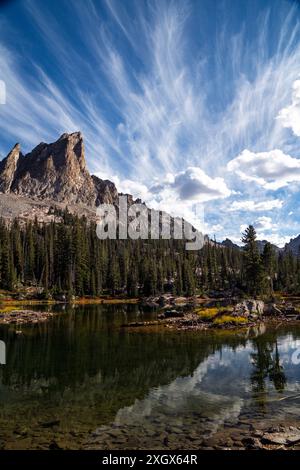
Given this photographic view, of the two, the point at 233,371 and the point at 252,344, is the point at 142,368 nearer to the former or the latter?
the point at 233,371

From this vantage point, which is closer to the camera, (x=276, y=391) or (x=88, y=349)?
(x=276, y=391)

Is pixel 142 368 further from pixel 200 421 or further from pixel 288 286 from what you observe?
pixel 288 286

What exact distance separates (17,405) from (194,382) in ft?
35.3

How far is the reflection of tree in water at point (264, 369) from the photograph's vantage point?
21500mm

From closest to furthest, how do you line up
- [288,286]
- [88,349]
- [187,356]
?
[187,356] < [88,349] < [288,286]

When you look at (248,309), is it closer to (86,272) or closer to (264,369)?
(264,369)

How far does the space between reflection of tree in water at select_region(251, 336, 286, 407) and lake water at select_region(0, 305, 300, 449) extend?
6 cm

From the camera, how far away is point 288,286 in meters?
132

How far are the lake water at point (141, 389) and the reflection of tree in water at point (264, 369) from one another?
0.06 m

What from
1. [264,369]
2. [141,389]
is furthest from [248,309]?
[141,389]

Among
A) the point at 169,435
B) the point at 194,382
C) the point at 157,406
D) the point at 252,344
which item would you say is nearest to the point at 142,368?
the point at 194,382


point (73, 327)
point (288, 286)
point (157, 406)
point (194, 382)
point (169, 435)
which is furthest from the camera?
point (288, 286)

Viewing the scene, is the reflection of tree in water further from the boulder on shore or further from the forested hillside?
the forested hillside

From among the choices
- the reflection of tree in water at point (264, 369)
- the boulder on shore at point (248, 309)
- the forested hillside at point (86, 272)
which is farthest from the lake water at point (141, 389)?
the forested hillside at point (86, 272)
